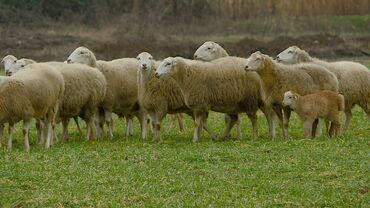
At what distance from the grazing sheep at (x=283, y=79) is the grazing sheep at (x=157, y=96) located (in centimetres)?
143

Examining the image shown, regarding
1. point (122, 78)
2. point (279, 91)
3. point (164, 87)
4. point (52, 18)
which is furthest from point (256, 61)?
point (52, 18)

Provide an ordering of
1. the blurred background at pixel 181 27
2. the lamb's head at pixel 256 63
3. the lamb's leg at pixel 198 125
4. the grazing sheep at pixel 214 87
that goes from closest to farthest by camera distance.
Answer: the lamb's head at pixel 256 63 → the lamb's leg at pixel 198 125 → the grazing sheep at pixel 214 87 → the blurred background at pixel 181 27

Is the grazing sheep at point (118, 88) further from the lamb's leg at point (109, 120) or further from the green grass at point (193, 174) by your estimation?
the green grass at point (193, 174)

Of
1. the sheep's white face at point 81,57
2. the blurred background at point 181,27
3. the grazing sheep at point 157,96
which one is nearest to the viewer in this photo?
the grazing sheep at point 157,96

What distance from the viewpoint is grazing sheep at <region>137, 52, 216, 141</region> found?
51.5ft

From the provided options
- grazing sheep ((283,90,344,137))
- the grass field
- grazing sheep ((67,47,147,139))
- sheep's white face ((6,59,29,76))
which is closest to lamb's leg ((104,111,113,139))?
grazing sheep ((67,47,147,139))

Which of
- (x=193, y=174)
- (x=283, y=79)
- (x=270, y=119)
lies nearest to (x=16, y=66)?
(x=270, y=119)

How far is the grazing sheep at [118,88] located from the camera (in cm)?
1691

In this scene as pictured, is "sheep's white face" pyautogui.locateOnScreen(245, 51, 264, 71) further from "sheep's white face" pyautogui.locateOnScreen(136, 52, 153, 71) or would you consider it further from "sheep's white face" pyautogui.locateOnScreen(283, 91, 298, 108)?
"sheep's white face" pyautogui.locateOnScreen(136, 52, 153, 71)

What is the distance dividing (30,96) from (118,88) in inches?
122

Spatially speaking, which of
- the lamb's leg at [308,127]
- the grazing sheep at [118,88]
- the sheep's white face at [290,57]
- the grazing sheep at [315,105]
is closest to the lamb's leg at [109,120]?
the grazing sheep at [118,88]

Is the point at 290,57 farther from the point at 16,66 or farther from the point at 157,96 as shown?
the point at 16,66

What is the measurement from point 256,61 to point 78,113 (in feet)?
12.1

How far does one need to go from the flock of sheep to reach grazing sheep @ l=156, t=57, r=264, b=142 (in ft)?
0.06
